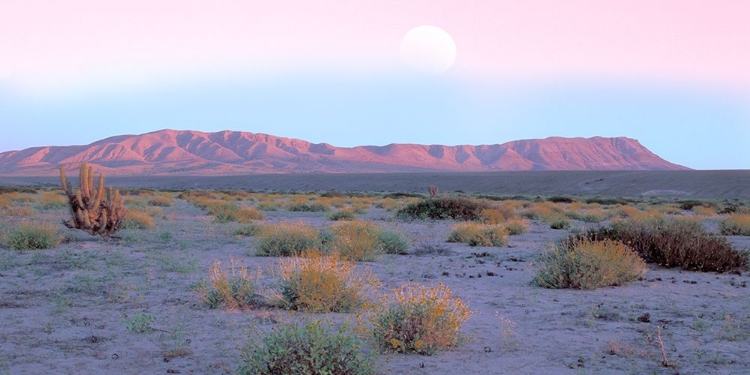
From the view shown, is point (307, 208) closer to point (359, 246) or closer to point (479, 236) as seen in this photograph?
point (479, 236)

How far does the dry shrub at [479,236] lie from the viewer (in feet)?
55.3

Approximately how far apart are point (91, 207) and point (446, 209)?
13602 mm

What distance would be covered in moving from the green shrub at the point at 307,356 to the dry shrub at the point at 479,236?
11.7 metres

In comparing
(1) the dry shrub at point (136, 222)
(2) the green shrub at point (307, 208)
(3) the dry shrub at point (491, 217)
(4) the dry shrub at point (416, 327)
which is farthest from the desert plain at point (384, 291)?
(2) the green shrub at point (307, 208)

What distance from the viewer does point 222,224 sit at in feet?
74.4

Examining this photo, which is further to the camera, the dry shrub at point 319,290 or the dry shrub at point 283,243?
the dry shrub at point 283,243

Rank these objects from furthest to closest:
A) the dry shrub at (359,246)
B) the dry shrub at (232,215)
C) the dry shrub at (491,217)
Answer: the dry shrub at (232,215) → the dry shrub at (491,217) → the dry shrub at (359,246)

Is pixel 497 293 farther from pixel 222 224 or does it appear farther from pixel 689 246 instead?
pixel 222 224

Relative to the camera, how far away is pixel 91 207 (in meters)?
16.7

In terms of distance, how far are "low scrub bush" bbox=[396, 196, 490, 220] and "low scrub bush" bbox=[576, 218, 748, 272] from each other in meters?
11.5

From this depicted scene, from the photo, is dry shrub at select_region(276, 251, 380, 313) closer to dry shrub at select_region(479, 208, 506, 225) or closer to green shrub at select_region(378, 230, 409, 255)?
green shrub at select_region(378, 230, 409, 255)

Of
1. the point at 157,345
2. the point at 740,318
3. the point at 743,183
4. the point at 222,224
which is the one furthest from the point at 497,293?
the point at 743,183

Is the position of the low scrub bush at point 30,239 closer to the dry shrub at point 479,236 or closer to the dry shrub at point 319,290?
the dry shrub at point 319,290

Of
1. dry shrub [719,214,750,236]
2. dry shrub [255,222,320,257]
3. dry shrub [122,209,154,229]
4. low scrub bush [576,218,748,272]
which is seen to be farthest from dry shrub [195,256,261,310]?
dry shrub [719,214,750,236]
